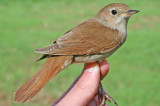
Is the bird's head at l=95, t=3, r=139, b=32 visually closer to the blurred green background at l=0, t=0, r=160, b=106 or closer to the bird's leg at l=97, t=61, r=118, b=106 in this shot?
the bird's leg at l=97, t=61, r=118, b=106

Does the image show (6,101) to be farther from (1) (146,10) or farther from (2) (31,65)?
(1) (146,10)

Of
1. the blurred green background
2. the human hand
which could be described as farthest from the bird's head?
the blurred green background

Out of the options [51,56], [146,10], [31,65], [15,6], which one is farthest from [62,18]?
[51,56]

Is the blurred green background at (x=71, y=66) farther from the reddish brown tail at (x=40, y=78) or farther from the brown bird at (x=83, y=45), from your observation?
the reddish brown tail at (x=40, y=78)

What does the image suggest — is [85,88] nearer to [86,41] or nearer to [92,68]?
[92,68]

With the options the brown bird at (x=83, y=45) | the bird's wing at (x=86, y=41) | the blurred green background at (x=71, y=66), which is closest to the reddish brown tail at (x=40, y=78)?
the brown bird at (x=83, y=45)

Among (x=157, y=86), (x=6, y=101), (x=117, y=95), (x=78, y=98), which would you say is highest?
(x=78, y=98)

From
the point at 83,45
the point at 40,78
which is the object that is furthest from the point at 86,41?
the point at 40,78
